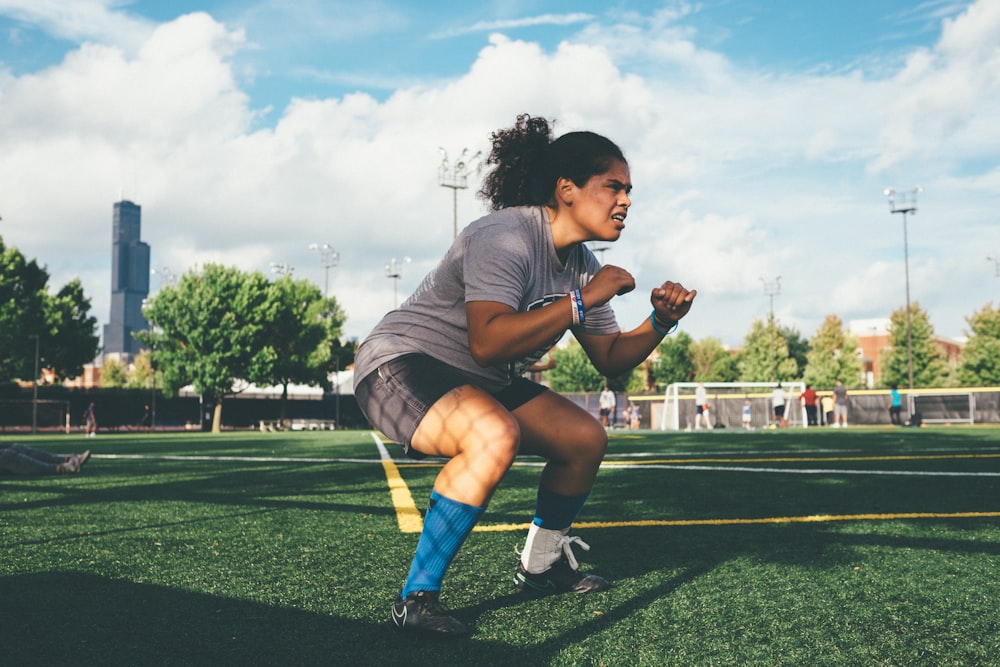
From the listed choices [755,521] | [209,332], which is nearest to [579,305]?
[755,521]

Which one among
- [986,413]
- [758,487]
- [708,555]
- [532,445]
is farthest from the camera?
[986,413]

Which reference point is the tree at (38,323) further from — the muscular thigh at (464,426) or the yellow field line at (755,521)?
the muscular thigh at (464,426)

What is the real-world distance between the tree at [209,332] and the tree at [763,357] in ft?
145

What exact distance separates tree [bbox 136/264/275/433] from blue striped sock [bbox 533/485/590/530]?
48259mm

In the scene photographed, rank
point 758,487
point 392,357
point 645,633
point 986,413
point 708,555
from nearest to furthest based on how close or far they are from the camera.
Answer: point 645,633 → point 392,357 → point 708,555 → point 758,487 → point 986,413

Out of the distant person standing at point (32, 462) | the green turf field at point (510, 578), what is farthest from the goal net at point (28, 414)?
the green turf field at point (510, 578)

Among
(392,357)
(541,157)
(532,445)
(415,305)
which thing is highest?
(541,157)

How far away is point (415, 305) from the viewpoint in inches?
124

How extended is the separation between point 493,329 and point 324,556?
1849mm

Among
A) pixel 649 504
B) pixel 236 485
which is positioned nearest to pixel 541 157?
pixel 649 504

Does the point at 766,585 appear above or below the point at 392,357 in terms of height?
below

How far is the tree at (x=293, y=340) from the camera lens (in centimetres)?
5175

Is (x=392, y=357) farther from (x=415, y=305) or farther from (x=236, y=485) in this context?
(x=236, y=485)

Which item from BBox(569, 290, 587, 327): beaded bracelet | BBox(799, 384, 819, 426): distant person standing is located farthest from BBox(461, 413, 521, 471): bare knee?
BBox(799, 384, 819, 426): distant person standing
